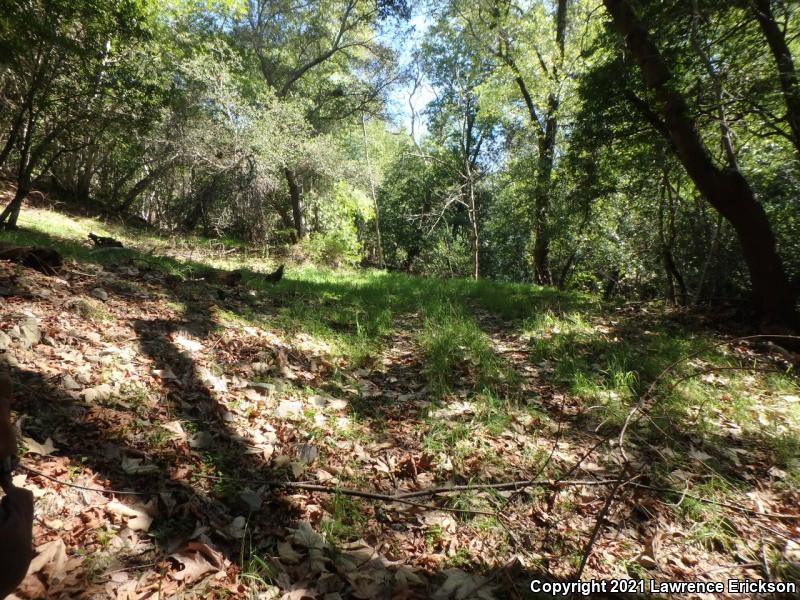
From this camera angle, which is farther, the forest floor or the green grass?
the green grass

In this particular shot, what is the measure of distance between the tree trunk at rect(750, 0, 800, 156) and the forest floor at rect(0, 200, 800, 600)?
9.51ft

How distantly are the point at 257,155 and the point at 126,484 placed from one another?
1230 centimetres

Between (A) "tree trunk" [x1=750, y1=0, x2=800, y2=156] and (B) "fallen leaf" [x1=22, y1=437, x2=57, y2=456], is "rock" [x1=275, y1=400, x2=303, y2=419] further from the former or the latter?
(A) "tree trunk" [x1=750, y1=0, x2=800, y2=156]

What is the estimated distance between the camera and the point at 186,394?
9.95 ft

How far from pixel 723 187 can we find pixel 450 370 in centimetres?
470

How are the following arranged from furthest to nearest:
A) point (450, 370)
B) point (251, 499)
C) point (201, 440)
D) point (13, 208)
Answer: point (13, 208) < point (450, 370) < point (201, 440) < point (251, 499)

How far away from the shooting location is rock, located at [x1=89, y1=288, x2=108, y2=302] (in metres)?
4.12

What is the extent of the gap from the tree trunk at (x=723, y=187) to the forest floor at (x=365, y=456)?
3.24 feet

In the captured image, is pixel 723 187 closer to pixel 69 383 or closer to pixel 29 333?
pixel 69 383

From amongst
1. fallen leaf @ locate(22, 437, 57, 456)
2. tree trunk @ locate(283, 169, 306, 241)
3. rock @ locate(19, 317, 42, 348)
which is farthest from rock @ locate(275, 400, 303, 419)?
tree trunk @ locate(283, 169, 306, 241)

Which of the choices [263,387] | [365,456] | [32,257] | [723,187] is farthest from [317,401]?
[723,187]

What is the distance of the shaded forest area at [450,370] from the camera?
1987 mm

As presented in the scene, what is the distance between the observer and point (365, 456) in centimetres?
282

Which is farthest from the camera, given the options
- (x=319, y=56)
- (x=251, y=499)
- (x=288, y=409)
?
(x=319, y=56)
